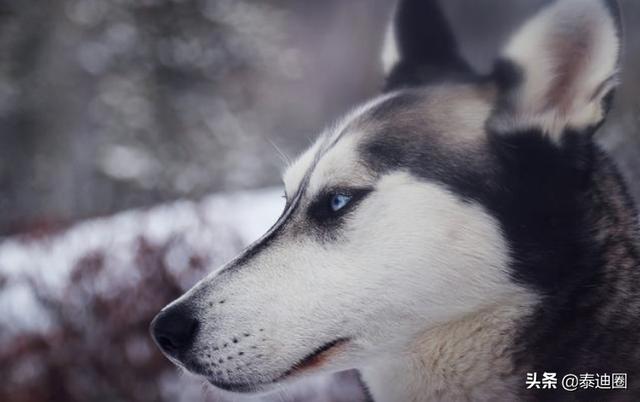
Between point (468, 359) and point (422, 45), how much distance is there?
538 millimetres

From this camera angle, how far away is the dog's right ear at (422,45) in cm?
117

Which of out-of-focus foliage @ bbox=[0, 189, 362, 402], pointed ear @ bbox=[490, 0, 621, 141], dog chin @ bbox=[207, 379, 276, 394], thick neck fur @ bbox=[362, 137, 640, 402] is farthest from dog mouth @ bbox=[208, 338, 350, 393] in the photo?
out-of-focus foliage @ bbox=[0, 189, 362, 402]

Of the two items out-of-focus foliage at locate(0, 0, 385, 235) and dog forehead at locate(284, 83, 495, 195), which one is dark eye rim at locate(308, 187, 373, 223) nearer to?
dog forehead at locate(284, 83, 495, 195)

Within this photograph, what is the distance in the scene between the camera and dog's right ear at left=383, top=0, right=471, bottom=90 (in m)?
1.17

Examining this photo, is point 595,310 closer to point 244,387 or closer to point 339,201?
point 339,201

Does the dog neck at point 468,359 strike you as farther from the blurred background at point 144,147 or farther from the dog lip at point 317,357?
the blurred background at point 144,147

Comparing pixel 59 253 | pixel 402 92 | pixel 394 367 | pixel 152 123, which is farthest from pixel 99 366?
pixel 402 92

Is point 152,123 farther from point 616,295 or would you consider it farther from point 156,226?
point 616,295

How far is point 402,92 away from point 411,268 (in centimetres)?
33

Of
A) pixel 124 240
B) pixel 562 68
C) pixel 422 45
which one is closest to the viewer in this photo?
pixel 562 68

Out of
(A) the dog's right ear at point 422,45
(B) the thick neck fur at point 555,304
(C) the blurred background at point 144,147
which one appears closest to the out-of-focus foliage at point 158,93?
(C) the blurred background at point 144,147

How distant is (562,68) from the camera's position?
96 cm

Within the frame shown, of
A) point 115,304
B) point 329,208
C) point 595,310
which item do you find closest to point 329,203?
point 329,208

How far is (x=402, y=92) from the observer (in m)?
1.14
